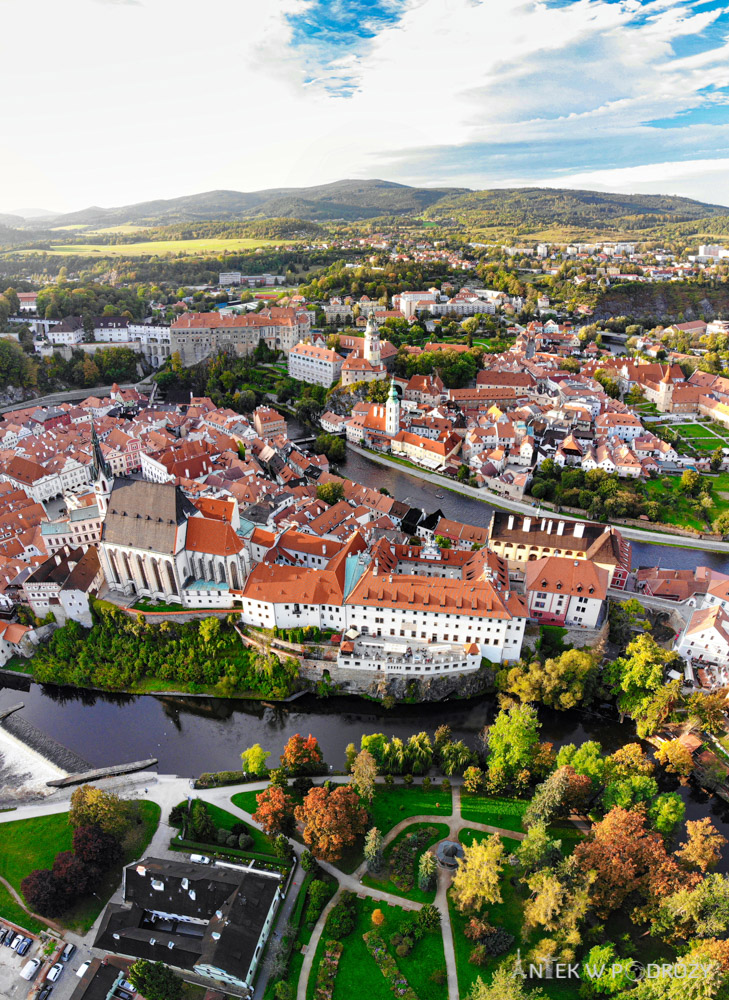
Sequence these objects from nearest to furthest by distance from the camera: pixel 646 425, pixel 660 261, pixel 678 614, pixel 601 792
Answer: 1. pixel 601 792
2. pixel 678 614
3. pixel 646 425
4. pixel 660 261

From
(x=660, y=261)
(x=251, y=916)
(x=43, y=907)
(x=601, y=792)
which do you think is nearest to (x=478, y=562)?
(x=601, y=792)

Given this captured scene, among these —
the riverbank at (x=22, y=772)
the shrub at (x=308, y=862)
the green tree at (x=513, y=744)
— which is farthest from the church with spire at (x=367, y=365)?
the shrub at (x=308, y=862)

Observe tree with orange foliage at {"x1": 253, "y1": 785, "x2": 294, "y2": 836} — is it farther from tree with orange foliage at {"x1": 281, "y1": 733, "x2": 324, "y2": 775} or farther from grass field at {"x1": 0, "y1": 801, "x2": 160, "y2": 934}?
grass field at {"x1": 0, "y1": 801, "x2": 160, "y2": 934}

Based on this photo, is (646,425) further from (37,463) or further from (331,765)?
(37,463)

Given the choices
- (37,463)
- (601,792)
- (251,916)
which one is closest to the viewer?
(251,916)

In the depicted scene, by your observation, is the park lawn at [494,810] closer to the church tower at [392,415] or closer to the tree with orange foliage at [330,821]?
the tree with orange foliage at [330,821]

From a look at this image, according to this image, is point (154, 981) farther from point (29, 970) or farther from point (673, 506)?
point (673, 506)

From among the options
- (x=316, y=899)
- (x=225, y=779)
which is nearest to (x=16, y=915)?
(x=225, y=779)
